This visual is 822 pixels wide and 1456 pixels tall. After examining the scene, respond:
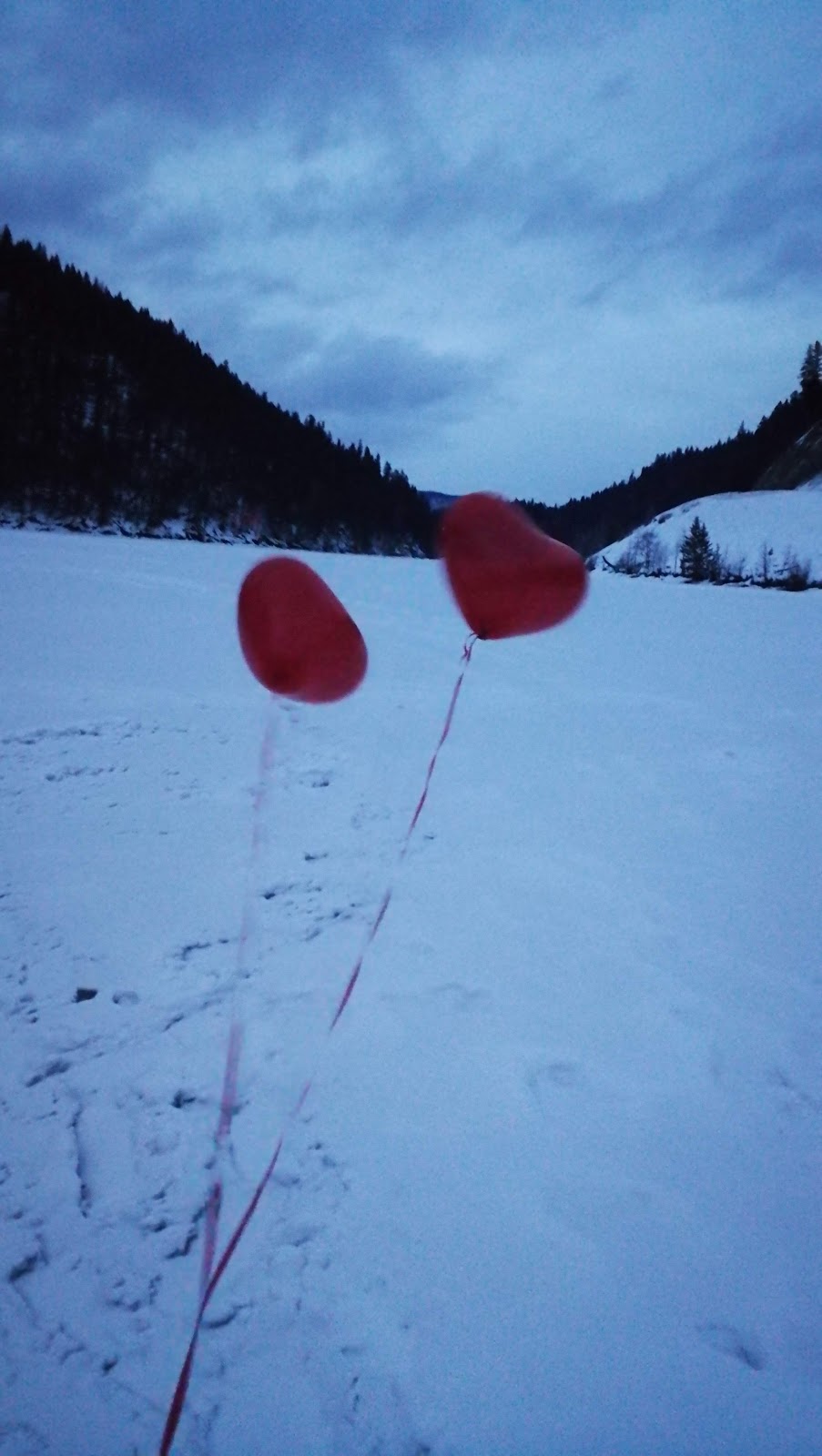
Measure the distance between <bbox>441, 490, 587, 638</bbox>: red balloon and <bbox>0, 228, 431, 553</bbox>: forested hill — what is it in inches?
1341

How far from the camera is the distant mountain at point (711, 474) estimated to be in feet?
156

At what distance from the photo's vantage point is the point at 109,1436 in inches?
53.8

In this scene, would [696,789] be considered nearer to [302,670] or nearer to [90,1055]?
[302,670]

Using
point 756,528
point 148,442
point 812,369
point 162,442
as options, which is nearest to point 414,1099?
point 756,528

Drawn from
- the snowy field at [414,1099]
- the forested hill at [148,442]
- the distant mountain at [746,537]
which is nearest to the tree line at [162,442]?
the forested hill at [148,442]

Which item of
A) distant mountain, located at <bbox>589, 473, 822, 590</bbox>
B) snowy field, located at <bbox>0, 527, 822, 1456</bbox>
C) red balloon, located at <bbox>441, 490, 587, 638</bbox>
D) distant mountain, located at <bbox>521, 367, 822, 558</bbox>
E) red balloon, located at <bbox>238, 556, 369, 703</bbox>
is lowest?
snowy field, located at <bbox>0, 527, 822, 1456</bbox>

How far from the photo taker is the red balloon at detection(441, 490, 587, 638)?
236cm

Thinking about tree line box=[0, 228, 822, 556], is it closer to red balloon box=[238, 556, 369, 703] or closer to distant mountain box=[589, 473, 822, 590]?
distant mountain box=[589, 473, 822, 590]

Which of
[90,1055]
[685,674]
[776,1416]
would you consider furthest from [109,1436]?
[685,674]

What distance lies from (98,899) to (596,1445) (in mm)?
2669

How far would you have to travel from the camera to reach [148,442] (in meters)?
39.4

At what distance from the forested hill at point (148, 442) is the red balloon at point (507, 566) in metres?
34.1

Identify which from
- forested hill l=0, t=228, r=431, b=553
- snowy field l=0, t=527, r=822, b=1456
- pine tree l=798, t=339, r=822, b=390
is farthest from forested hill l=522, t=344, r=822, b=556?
snowy field l=0, t=527, r=822, b=1456

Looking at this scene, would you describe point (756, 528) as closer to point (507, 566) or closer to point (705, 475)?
point (705, 475)
